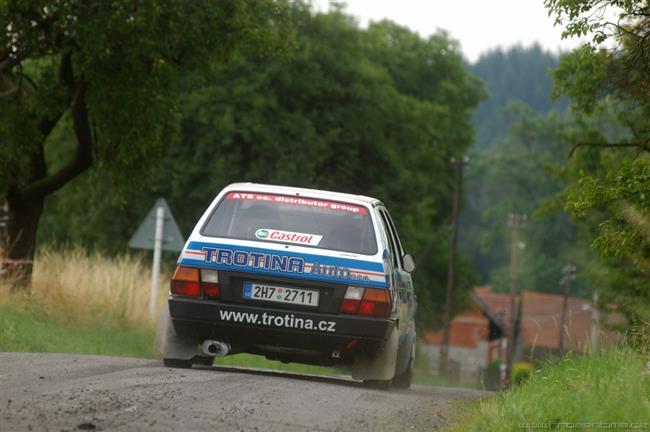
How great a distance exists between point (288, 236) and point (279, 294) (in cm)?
60

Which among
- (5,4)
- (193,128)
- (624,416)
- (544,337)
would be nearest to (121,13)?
(5,4)

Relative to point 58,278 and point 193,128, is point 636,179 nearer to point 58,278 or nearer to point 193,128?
point 58,278

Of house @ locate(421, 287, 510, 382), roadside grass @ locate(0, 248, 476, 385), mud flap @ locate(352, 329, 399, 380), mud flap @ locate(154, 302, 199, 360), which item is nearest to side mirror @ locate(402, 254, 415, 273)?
mud flap @ locate(352, 329, 399, 380)

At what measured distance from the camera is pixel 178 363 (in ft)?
44.2

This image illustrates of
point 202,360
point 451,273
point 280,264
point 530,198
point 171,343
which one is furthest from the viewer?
point 530,198

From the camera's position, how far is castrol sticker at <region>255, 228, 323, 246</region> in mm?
12984

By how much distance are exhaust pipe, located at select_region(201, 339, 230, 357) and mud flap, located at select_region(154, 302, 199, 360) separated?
6.8 inches

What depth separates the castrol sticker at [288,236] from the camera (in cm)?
1298

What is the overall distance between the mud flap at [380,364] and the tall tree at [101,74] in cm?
841

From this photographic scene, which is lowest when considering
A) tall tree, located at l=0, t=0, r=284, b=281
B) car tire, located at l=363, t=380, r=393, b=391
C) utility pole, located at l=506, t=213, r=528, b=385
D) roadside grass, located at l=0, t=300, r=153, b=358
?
utility pole, located at l=506, t=213, r=528, b=385

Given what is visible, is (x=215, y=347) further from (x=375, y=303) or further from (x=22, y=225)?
(x=22, y=225)

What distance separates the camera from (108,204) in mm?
48594

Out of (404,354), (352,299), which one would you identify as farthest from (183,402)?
(404,354)

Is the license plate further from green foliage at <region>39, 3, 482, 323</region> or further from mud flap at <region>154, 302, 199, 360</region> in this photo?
green foliage at <region>39, 3, 482, 323</region>
